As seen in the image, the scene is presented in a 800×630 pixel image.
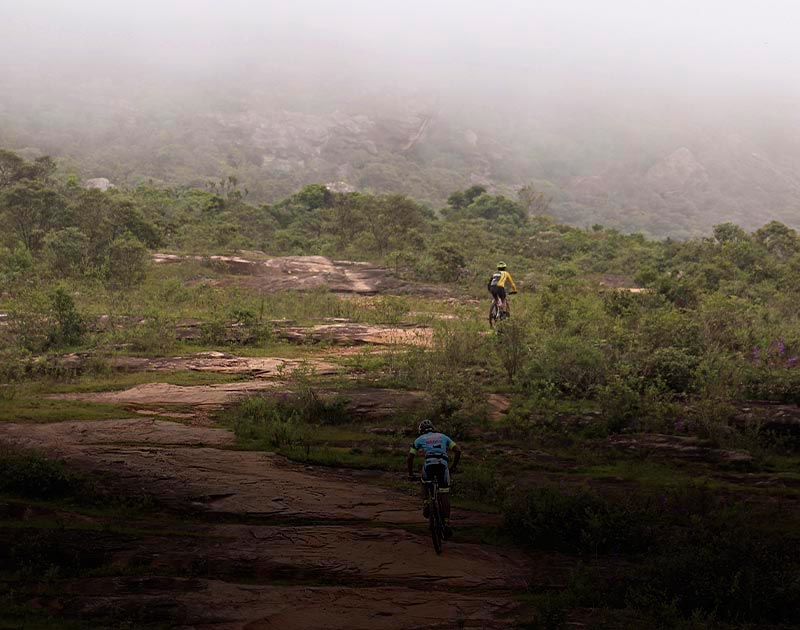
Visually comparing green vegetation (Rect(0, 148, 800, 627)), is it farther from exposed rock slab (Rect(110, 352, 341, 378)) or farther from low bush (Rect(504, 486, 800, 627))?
exposed rock slab (Rect(110, 352, 341, 378))

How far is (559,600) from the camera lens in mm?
6457

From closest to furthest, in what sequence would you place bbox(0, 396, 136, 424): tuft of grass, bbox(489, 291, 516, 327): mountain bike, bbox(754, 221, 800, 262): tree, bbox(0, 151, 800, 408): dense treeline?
1. bbox(0, 396, 136, 424): tuft of grass
2. bbox(0, 151, 800, 408): dense treeline
3. bbox(489, 291, 516, 327): mountain bike
4. bbox(754, 221, 800, 262): tree

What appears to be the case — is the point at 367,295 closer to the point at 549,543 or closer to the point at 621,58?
the point at 549,543

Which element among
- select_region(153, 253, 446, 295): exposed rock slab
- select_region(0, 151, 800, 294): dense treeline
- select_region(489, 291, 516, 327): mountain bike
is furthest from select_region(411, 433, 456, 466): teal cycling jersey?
select_region(153, 253, 446, 295): exposed rock slab

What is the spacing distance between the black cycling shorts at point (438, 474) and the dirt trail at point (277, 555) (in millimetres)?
633

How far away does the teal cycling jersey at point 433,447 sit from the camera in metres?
8.29

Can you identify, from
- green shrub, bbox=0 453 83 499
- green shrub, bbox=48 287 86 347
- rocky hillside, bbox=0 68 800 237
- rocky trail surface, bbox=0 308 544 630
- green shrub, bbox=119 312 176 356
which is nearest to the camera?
rocky trail surface, bbox=0 308 544 630

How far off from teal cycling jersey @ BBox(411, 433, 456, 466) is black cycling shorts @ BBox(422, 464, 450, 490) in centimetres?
5

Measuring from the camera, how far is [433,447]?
27.4ft

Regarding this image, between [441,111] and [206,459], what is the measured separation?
434 ft

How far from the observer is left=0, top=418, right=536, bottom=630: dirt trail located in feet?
20.8

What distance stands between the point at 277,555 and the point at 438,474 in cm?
194

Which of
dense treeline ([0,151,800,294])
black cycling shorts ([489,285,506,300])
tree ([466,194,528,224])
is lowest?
black cycling shorts ([489,285,506,300])

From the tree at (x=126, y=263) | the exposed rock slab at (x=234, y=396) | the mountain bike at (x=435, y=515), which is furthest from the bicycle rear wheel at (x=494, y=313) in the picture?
the tree at (x=126, y=263)
